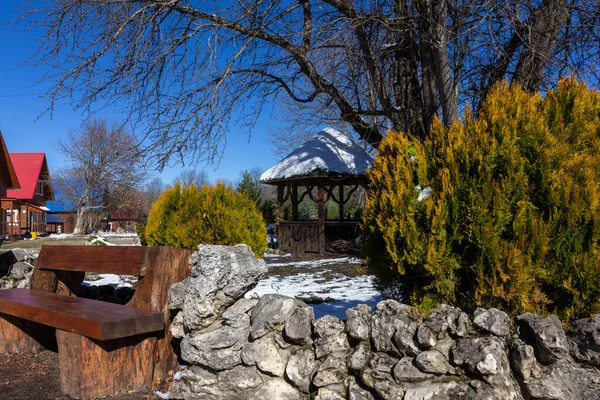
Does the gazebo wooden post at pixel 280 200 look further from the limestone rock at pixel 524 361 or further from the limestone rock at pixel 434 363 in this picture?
the limestone rock at pixel 524 361

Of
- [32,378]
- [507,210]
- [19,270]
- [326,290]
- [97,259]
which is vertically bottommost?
[32,378]

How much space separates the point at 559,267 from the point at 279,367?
5.86 feet

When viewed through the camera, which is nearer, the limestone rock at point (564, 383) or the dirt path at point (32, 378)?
the limestone rock at point (564, 383)

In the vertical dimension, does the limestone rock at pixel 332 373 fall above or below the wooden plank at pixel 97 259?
below

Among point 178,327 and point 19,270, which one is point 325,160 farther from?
point 178,327

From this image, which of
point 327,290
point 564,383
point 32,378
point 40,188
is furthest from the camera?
point 40,188

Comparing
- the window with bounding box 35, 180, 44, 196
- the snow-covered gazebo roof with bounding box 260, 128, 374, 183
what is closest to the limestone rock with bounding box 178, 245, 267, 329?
the snow-covered gazebo roof with bounding box 260, 128, 374, 183

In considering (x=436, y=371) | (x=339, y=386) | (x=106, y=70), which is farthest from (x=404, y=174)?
(x=106, y=70)

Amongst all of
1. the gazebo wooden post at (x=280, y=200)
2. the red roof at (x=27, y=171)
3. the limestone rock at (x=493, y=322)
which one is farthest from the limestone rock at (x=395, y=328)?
the red roof at (x=27, y=171)

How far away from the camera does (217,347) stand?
2859 millimetres

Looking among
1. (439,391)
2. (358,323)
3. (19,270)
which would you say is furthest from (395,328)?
(19,270)

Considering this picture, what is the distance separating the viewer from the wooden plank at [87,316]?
2.91 metres

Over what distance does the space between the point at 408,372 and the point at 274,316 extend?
914 mm

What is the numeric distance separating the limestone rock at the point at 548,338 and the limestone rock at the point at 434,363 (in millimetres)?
451
